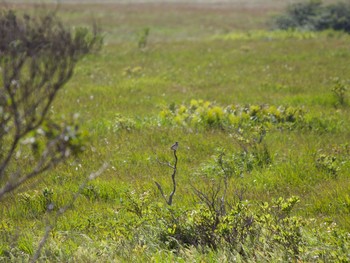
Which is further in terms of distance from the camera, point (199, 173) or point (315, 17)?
point (315, 17)

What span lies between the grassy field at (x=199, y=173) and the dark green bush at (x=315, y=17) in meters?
14.0

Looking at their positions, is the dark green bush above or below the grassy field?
below

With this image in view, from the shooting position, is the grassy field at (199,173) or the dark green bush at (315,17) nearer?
the grassy field at (199,173)

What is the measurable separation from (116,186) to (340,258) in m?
3.37

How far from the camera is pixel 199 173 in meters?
7.46

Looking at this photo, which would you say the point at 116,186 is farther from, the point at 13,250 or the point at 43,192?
the point at 13,250

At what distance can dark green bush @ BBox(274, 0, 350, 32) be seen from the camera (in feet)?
103

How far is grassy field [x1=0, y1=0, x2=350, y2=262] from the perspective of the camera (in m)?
4.93

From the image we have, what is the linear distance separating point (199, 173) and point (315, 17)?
90.7 feet

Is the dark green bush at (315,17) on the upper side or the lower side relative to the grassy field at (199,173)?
lower

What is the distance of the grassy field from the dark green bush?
14.0m

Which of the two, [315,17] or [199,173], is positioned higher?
[199,173]

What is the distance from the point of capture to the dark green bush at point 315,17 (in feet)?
103

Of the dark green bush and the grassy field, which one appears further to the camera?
the dark green bush
